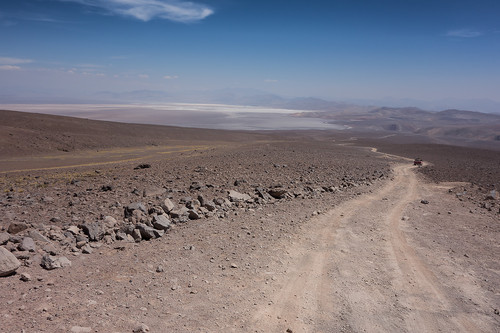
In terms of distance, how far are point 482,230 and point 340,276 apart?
562cm

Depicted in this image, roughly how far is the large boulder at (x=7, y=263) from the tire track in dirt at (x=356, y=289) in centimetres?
358

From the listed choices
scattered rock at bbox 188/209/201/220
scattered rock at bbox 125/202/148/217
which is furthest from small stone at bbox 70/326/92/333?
scattered rock at bbox 188/209/201/220

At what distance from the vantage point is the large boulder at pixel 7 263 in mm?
4754

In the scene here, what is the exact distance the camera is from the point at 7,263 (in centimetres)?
482

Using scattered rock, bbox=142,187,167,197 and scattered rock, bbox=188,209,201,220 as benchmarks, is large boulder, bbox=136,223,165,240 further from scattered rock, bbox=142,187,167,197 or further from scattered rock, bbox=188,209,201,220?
scattered rock, bbox=142,187,167,197

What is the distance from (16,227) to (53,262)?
1.91 metres

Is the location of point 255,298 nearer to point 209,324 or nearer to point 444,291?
point 209,324

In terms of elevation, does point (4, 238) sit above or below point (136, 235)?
above

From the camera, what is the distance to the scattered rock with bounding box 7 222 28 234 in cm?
641

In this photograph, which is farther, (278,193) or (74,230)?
(278,193)

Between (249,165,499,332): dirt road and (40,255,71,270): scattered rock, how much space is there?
3.22 metres

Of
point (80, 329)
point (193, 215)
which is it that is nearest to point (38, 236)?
point (80, 329)

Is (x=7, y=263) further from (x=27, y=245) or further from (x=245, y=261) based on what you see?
(x=245, y=261)

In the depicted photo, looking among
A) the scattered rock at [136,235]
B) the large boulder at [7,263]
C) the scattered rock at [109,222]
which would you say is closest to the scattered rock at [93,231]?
the scattered rock at [109,222]
